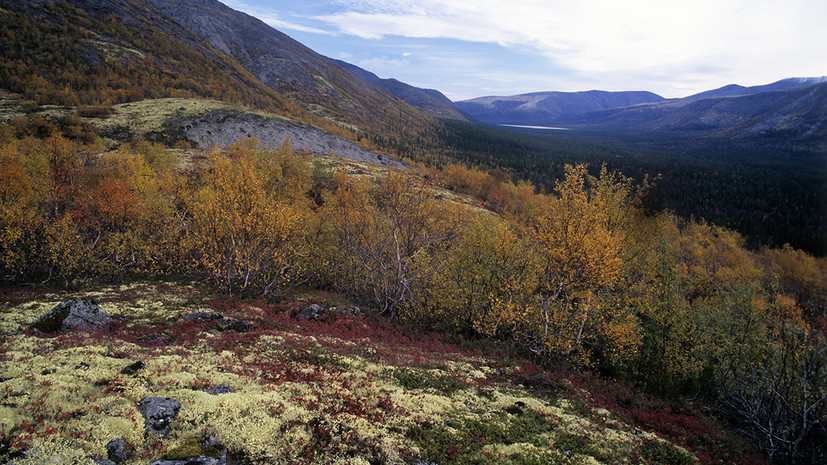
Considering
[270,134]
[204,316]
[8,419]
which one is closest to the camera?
[8,419]

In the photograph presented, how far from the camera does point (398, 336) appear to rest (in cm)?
2706

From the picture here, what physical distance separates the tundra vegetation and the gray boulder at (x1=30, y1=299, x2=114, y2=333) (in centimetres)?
113

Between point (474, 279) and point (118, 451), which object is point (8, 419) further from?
point (474, 279)

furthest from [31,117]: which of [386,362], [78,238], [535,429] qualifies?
[535,429]

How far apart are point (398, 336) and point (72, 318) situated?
19.5 m

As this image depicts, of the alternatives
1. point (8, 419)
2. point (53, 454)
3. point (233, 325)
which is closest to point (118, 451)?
point (53, 454)

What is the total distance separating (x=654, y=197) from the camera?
56438mm

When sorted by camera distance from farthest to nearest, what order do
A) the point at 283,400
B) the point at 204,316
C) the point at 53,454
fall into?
the point at 204,316 < the point at 283,400 < the point at 53,454

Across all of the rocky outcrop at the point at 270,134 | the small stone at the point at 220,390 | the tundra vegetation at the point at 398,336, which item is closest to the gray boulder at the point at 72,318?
the tundra vegetation at the point at 398,336

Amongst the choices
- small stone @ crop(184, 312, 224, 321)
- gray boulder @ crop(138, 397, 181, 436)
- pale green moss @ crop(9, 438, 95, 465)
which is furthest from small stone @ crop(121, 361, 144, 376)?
small stone @ crop(184, 312, 224, 321)

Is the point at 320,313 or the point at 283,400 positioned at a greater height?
the point at 283,400

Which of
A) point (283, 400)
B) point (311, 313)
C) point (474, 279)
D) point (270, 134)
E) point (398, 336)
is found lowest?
point (398, 336)

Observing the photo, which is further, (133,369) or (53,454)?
(133,369)

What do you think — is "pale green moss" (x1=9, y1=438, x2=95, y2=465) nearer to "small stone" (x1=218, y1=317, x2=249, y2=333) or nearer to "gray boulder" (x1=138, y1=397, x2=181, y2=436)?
"gray boulder" (x1=138, y1=397, x2=181, y2=436)
